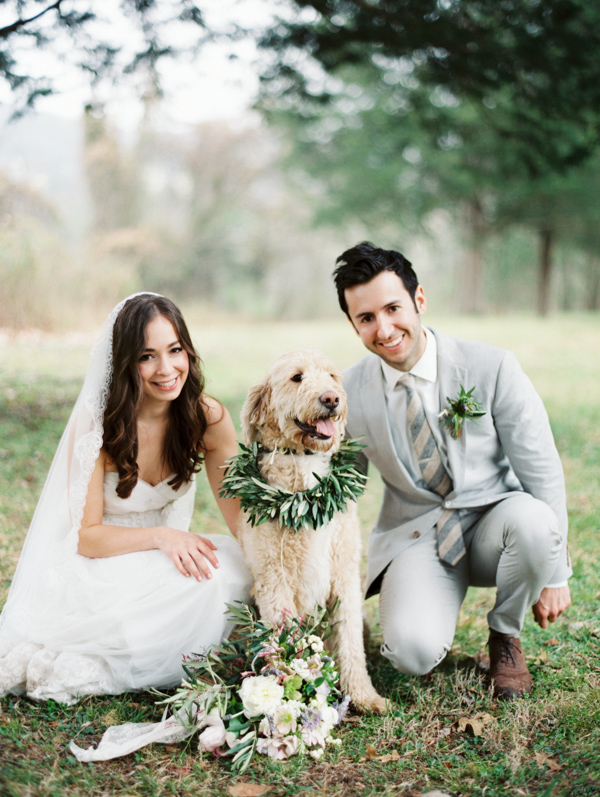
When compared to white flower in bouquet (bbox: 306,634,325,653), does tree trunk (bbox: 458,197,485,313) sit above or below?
above

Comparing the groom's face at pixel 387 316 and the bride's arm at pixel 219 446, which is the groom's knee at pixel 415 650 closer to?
the bride's arm at pixel 219 446

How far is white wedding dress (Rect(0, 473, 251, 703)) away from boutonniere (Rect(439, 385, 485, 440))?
1122mm

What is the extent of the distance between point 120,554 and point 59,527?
34cm

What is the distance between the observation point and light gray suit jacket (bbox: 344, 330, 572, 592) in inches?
111

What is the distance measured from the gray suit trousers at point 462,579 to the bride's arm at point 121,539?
83 centimetres

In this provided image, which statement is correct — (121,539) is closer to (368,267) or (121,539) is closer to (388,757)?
(388,757)

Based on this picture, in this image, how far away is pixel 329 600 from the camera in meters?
2.72

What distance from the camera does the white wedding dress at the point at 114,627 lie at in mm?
2626

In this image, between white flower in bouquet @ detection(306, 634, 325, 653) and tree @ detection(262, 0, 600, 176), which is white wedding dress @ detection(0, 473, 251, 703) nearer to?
white flower in bouquet @ detection(306, 634, 325, 653)

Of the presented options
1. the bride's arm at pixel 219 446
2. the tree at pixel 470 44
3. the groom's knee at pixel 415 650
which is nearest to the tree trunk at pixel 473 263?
the tree at pixel 470 44

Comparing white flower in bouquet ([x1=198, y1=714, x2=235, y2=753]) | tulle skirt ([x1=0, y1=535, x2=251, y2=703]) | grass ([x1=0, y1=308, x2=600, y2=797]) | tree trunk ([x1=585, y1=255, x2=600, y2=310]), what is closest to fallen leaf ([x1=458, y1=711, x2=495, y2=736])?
grass ([x1=0, y1=308, x2=600, y2=797])

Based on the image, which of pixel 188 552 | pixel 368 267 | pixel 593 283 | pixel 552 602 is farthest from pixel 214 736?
pixel 593 283

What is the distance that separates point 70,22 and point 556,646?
17.7 feet

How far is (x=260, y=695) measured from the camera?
89.8 inches
